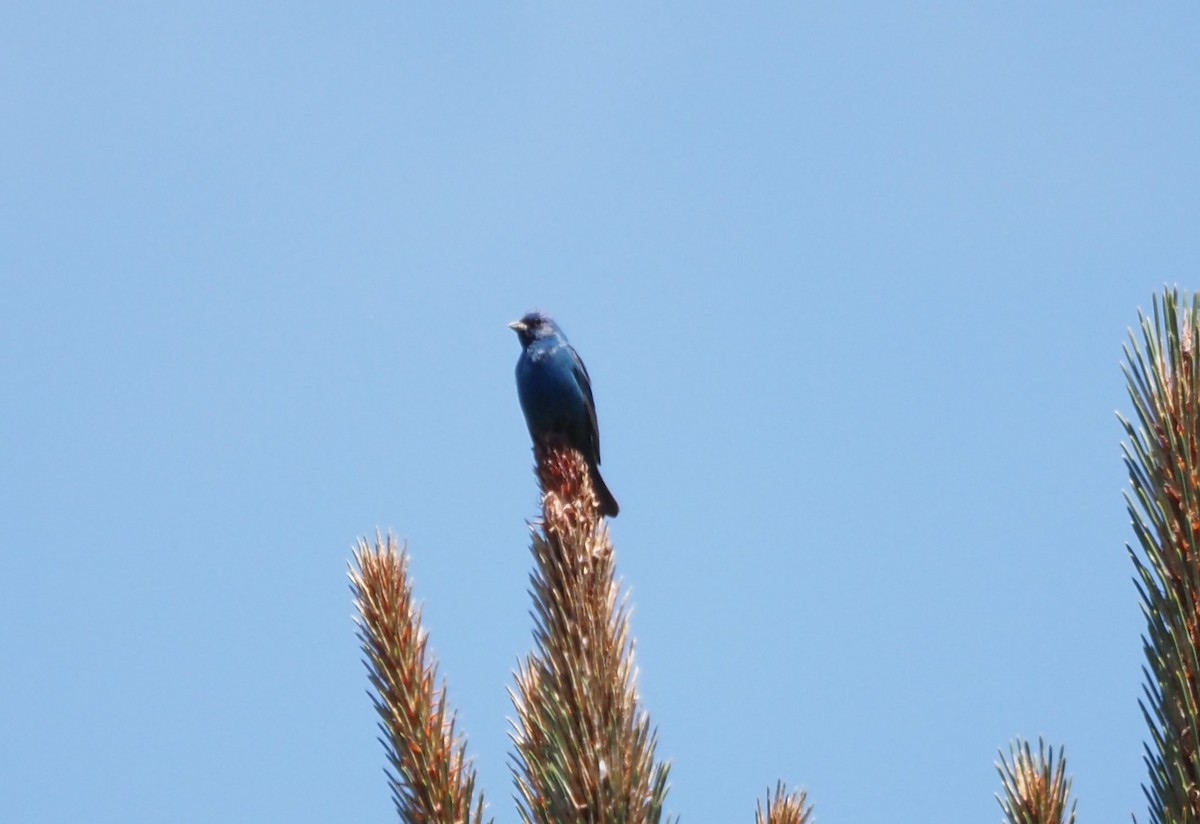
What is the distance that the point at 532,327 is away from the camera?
34.4 feet

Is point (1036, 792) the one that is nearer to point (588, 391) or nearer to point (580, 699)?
point (580, 699)

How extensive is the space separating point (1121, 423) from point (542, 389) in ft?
22.5

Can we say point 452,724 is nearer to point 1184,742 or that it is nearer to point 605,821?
point 605,821

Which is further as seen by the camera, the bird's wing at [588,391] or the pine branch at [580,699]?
the bird's wing at [588,391]

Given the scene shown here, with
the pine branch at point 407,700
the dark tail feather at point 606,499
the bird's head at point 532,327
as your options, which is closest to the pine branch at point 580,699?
the pine branch at point 407,700

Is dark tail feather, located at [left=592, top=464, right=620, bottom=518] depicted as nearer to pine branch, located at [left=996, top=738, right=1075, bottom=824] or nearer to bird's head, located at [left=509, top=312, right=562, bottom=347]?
bird's head, located at [left=509, top=312, right=562, bottom=347]

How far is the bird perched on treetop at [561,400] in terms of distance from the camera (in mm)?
8891

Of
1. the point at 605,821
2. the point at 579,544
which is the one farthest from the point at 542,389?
the point at 605,821

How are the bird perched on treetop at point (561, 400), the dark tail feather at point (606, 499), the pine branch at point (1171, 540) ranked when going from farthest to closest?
the bird perched on treetop at point (561, 400) < the dark tail feather at point (606, 499) < the pine branch at point (1171, 540)

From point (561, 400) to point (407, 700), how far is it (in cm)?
642

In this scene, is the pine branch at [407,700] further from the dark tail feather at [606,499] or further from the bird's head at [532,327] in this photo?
the bird's head at [532,327]

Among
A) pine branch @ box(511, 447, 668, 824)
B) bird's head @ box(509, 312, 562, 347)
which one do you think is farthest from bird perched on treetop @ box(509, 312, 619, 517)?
pine branch @ box(511, 447, 668, 824)

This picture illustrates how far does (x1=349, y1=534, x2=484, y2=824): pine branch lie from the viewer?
2.41m

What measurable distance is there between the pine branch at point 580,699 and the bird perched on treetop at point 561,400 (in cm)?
581
